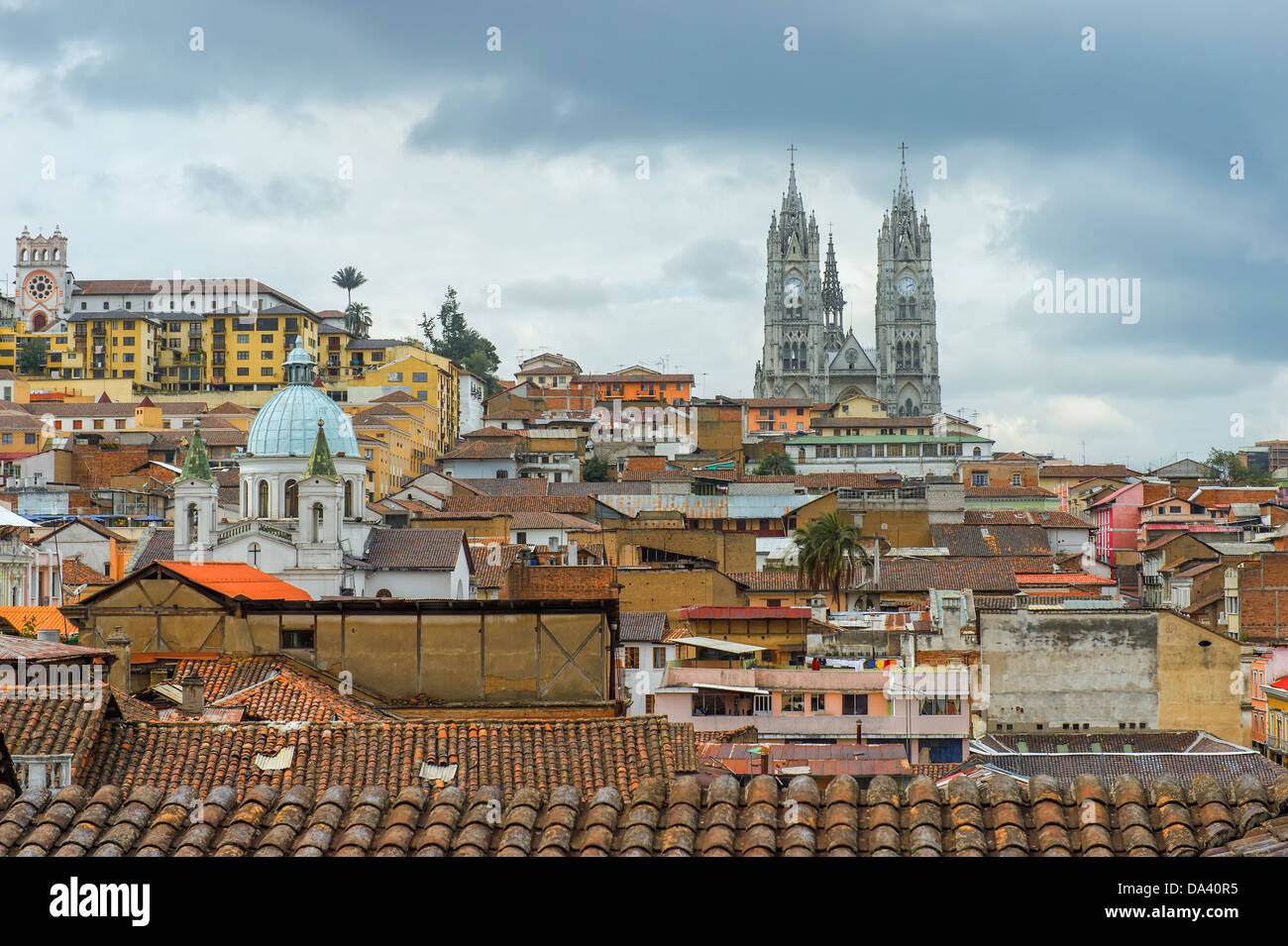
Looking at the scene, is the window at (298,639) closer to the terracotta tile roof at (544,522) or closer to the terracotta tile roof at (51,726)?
the terracotta tile roof at (51,726)

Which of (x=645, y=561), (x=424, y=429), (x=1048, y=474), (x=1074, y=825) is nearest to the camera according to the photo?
(x=1074, y=825)

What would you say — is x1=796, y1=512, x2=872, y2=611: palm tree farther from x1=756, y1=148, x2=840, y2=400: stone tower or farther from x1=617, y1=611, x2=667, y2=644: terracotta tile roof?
x1=756, y1=148, x2=840, y2=400: stone tower

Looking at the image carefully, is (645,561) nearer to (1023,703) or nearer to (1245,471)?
(1023,703)

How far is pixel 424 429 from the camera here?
116000 mm

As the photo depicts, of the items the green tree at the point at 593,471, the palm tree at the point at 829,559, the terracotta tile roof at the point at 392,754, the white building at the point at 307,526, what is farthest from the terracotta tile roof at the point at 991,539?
the terracotta tile roof at the point at 392,754

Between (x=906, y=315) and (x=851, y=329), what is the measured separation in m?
7.05

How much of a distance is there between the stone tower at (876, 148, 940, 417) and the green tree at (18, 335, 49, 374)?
83330 millimetres

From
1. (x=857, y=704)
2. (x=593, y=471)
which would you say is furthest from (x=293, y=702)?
(x=593, y=471)

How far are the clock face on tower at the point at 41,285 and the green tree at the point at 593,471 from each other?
56.6 m

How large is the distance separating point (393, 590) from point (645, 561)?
15961mm

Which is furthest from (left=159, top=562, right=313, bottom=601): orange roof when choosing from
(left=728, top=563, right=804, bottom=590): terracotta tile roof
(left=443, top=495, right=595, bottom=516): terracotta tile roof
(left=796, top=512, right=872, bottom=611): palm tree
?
(left=443, top=495, right=595, bottom=516): terracotta tile roof

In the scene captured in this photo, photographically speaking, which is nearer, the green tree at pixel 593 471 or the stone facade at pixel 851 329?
the green tree at pixel 593 471

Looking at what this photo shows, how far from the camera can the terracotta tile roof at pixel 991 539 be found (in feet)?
279
